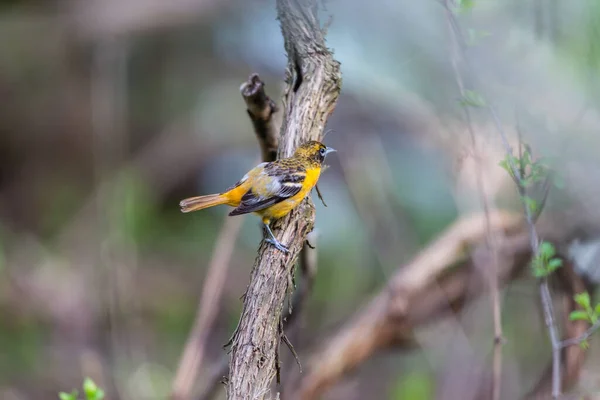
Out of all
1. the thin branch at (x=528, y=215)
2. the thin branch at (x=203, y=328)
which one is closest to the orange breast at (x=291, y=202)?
the thin branch at (x=528, y=215)

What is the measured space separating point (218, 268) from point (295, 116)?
125 cm

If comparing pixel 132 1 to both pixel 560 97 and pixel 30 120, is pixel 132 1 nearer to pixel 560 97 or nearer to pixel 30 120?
pixel 30 120

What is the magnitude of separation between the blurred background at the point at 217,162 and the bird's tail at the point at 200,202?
1.99 ft

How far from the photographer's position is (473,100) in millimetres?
1826

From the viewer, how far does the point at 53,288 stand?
5664 mm

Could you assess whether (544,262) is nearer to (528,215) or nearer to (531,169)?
(528,215)

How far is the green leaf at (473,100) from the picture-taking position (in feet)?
5.94

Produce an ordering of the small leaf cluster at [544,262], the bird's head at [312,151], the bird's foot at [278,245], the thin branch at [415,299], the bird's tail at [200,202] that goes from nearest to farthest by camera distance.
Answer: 1. the bird's foot at [278,245]
2. the small leaf cluster at [544,262]
3. the bird's head at [312,151]
4. the bird's tail at [200,202]
5. the thin branch at [415,299]

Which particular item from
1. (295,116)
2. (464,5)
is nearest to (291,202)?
(295,116)

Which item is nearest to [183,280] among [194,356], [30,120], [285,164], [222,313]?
[222,313]

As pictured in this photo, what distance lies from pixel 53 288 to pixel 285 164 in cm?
435

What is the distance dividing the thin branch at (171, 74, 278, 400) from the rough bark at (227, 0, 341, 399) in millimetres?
119

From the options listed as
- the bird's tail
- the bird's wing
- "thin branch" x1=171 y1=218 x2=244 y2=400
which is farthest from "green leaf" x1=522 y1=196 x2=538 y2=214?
"thin branch" x1=171 y1=218 x2=244 y2=400

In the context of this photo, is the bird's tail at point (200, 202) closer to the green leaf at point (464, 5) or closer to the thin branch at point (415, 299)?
the thin branch at point (415, 299)
